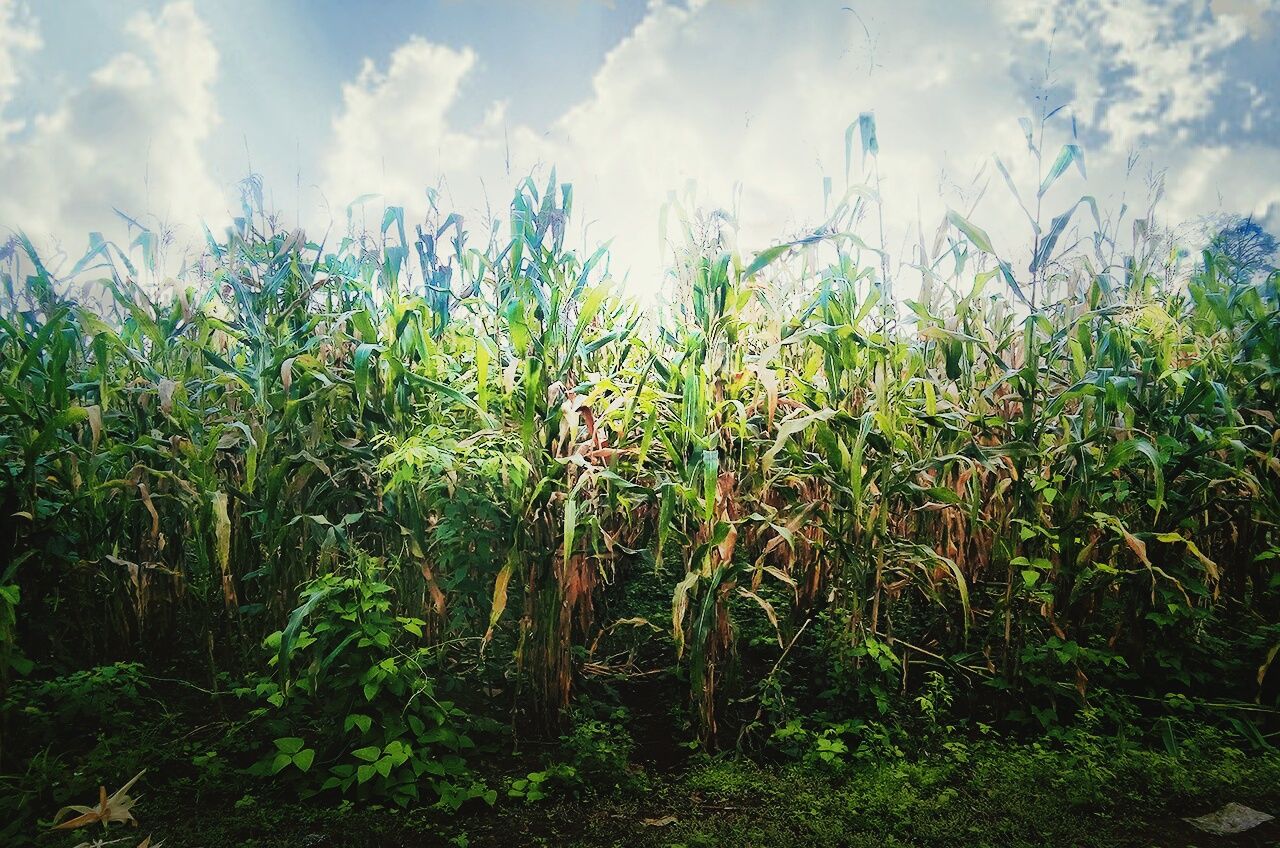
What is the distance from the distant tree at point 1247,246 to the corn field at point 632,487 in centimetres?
38

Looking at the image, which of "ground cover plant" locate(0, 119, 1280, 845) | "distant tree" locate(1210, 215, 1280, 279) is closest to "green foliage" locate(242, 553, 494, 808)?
"ground cover plant" locate(0, 119, 1280, 845)

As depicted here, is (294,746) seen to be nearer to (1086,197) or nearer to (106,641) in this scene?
(106,641)

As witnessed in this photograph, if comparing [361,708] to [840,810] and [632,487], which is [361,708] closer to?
[632,487]

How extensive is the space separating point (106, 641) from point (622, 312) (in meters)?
1.87

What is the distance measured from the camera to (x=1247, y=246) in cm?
271

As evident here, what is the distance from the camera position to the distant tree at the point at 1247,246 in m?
2.58

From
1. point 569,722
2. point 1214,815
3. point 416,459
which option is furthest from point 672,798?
point 1214,815

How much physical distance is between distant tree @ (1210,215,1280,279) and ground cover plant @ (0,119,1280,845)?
17.1 inches

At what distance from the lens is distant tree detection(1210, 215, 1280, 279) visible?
2580mm

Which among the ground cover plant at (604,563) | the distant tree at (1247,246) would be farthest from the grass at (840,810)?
the distant tree at (1247,246)

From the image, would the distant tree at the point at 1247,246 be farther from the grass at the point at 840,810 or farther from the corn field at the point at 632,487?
the grass at the point at 840,810

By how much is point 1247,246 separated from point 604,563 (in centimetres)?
273

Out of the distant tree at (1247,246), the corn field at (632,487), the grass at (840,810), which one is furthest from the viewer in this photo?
the distant tree at (1247,246)

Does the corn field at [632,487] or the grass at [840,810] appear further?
the corn field at [632,487]
